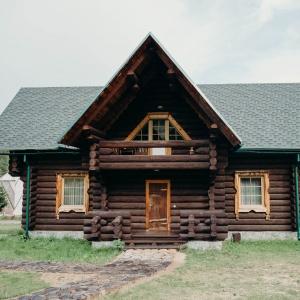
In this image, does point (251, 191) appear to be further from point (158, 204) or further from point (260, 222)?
point (158, 204)

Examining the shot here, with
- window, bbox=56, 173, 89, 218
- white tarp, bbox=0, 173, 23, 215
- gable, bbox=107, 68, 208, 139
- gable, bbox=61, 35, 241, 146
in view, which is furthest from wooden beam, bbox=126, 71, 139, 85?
white tarp, bbox=0, 173, 23, 215

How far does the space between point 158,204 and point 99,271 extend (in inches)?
237

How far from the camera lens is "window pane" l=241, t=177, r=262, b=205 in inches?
643

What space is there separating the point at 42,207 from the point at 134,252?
587cm

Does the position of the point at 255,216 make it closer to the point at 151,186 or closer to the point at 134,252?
the point at 151,186

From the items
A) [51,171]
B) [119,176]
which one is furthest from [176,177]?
[51,171]

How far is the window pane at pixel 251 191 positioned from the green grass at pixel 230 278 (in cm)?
303

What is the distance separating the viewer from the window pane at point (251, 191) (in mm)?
16344

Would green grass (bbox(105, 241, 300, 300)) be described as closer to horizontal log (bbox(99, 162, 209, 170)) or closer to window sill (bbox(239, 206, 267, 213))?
window sill (bbox(239, 206, 267, 213))

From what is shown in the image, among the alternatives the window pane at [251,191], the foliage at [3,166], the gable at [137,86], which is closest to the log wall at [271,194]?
the window pane at [251,191]

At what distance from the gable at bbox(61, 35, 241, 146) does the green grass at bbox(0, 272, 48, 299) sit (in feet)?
17.4

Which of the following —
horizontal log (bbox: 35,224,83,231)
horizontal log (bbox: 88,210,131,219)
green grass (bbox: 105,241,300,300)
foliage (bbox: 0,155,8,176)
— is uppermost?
foliage (bbox: 0,155,8,176)

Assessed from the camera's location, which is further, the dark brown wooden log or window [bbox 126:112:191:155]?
window [bbox 126:112:191:155]

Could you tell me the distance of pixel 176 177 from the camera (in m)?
15.5
